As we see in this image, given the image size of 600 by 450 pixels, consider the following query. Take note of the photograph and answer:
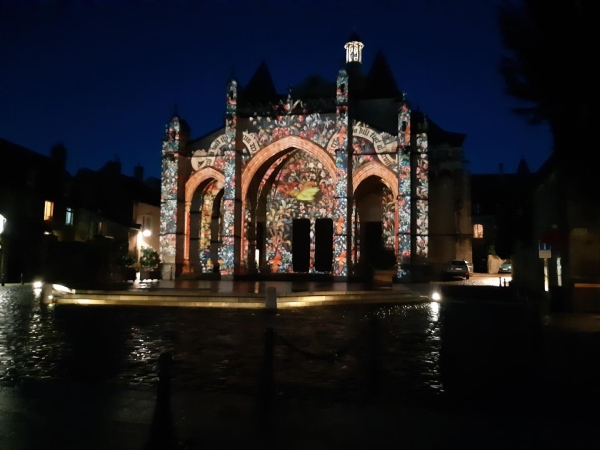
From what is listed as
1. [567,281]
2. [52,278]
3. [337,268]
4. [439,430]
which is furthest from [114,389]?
[52,278]

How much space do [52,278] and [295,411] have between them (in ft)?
101

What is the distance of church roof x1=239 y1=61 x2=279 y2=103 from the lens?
43.5m

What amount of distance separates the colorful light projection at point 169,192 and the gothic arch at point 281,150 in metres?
4.55

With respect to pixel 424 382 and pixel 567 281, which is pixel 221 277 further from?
pixel 424 382

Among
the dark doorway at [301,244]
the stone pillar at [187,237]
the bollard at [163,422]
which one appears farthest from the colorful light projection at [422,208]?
the bollard at [163,422]

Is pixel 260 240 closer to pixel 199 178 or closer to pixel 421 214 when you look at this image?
pixel 199 178

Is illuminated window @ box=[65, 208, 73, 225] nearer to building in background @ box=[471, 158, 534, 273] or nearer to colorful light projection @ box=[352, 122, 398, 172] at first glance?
colorful light projection @ box=[352, 122, 398, 172]

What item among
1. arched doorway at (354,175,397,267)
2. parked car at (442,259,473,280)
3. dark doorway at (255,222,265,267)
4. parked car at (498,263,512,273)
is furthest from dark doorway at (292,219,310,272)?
parked car at (498,263,512,273)

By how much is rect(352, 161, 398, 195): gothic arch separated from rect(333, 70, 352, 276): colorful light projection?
155cm

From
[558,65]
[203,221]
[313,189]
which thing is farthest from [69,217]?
[558,65]

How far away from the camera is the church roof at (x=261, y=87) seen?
4350 cm

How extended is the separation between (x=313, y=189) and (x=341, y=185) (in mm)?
5167

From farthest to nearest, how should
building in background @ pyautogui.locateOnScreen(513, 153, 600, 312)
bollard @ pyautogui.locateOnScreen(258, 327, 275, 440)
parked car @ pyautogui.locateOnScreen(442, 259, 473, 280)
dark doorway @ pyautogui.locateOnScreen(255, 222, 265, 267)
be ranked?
dark doorway @ pyautogui.locateOnScreen(255, 222, 265, 267) → parked car @ pyautogui.locateOnScreen(442, 259, 473, 280) → building in background @ pyautogui.locateOnScreen(513, 153, 600, 312) → bollard @ pyautogui.locateOnScreen(258, 327, 275, 440)

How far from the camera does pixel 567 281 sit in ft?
57.3
